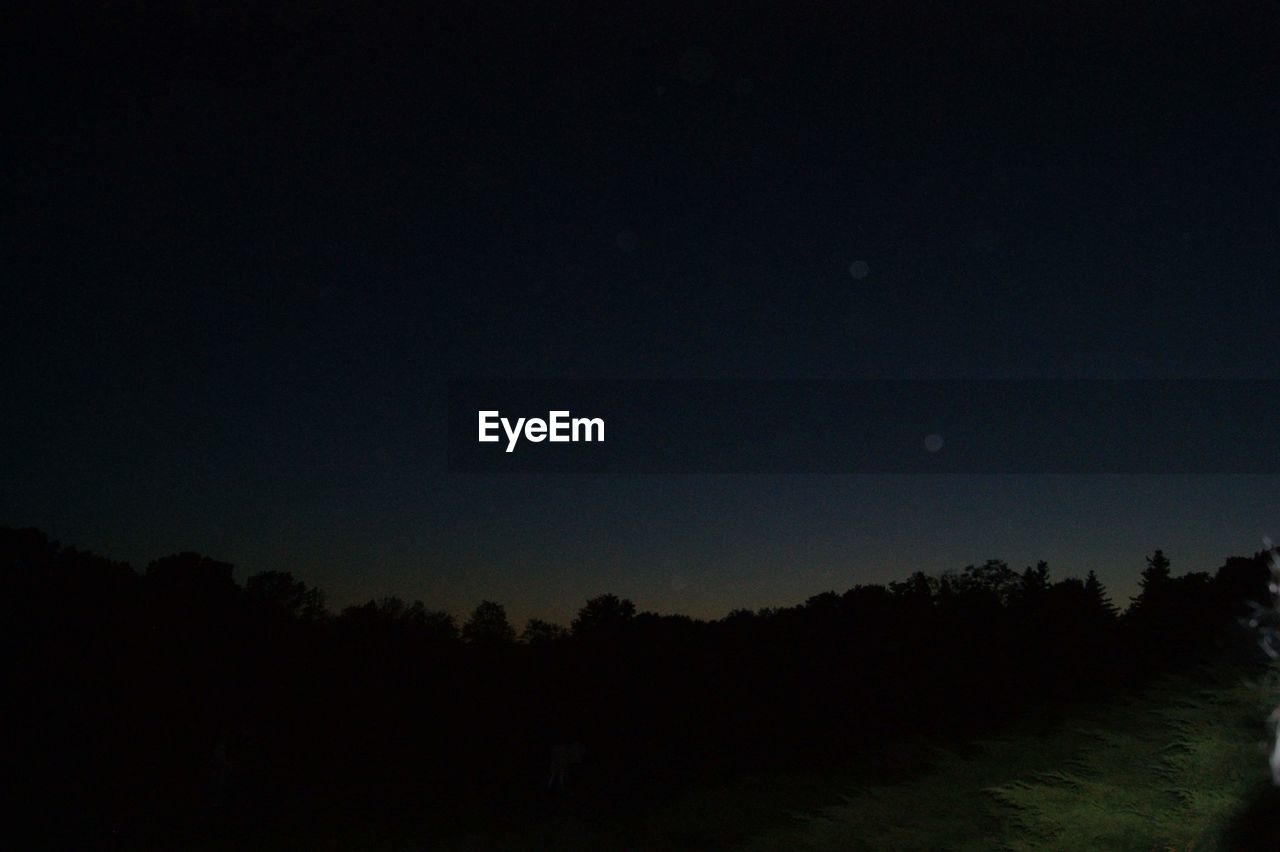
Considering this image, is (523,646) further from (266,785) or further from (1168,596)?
(1168,596)

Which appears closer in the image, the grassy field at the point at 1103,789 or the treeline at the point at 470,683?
the grassy field at the point at 1103,789

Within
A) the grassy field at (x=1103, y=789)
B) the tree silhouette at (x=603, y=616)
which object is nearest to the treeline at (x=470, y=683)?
the tree silhouette at (x=603, y=616)

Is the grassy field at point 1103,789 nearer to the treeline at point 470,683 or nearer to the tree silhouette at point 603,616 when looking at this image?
the treeline at point 470,683

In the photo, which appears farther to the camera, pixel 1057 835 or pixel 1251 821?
pixel 1057 835

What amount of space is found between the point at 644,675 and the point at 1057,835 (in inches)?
2206

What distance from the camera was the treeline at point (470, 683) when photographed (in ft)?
154

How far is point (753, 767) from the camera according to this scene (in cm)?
5753

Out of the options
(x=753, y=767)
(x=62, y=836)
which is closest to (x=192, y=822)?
(x=62, y=836)

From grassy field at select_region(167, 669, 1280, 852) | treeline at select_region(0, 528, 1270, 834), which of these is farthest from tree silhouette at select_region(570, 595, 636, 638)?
grassy field at select_region(167, 669, 1280, 852)

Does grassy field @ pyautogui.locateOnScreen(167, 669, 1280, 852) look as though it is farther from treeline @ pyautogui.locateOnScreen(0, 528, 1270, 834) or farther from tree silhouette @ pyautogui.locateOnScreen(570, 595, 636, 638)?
tree silhouette @ pyautogui.locateOnScreen(570, 595, 636, 638)

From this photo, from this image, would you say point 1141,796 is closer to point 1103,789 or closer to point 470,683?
point 1103,789

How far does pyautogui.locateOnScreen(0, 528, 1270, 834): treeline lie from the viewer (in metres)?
46.8

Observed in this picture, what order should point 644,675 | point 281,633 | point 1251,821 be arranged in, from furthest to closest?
point 644,675 → point 281,633 → point 1251,821

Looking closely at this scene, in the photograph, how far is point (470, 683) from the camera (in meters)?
57.8
